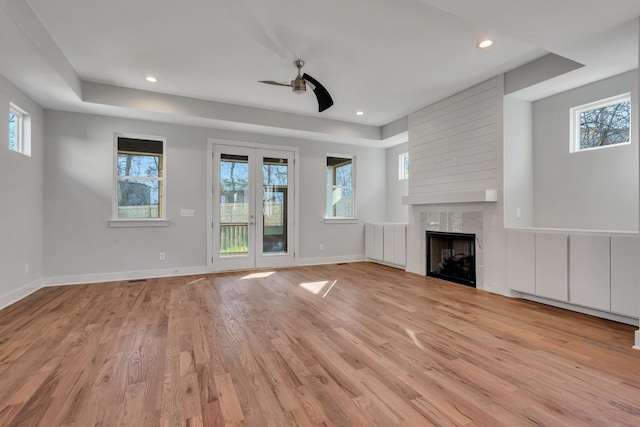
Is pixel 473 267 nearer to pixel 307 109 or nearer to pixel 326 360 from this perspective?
pixel 326 360

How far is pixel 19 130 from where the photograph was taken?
4.13 m

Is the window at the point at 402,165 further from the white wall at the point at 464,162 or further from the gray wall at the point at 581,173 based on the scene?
the gray wall at the point at 581,173

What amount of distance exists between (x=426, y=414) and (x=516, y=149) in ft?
12.9

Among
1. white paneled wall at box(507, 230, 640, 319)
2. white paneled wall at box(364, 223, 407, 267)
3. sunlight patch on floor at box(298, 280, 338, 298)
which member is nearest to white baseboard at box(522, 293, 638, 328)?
white paneled wall at box(507, 230, 640, 319)

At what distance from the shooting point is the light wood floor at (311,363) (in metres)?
1.68

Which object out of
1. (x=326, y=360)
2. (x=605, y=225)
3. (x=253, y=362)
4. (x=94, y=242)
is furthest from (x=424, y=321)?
(x=94, y=242)

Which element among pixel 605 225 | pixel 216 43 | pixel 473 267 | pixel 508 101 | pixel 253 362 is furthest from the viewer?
pixel 473 267

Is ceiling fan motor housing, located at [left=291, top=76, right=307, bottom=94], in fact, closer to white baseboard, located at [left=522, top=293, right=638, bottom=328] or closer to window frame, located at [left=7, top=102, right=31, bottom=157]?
window frame, located at [left=7, top=102, right=31, bottom=157]

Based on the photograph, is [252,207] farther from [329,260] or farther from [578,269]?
[578,269]

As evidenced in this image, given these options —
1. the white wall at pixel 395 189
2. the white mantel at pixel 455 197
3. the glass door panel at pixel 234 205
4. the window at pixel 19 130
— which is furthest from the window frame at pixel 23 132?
the white wall at pixel 395 189

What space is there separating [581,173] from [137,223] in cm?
659

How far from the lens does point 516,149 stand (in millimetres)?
4254

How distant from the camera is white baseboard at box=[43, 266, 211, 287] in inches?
185

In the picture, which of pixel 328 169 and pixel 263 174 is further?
pixel 328 169
